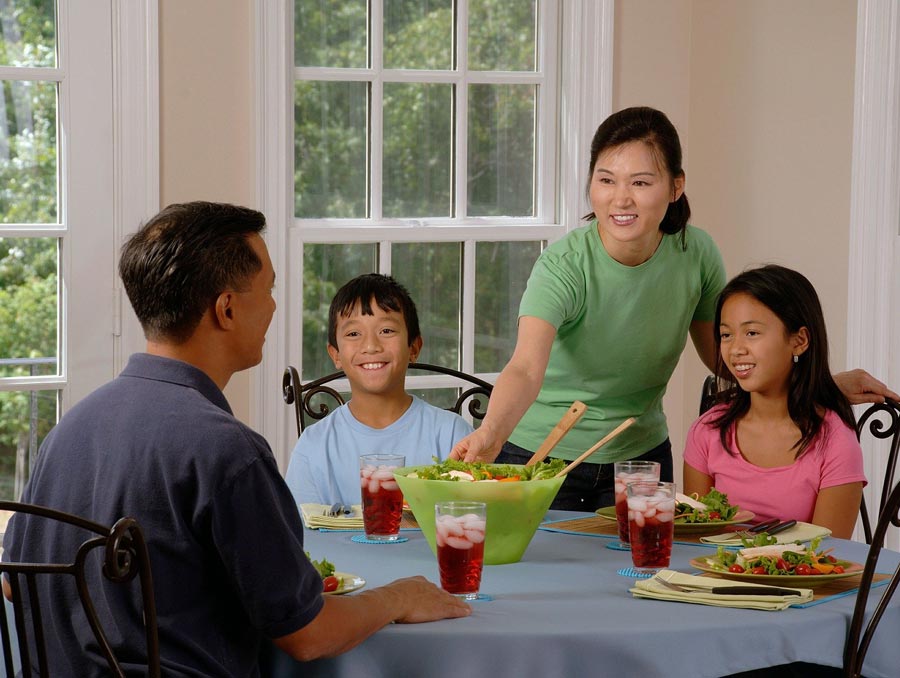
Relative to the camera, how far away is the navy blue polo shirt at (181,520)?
1312 mm

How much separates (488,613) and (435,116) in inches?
92.6

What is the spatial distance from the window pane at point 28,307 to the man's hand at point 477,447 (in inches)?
65.1

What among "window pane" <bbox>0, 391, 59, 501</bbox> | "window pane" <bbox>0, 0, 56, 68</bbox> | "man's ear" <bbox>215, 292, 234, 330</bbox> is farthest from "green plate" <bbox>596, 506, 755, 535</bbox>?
"window pane" <bbox>0, 0, 56, 68</bbox>

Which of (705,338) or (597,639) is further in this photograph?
(705,338)

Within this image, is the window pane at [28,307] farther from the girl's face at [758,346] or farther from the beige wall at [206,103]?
the girl's face at [758,346]

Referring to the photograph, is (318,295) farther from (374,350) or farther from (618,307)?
(618,307)

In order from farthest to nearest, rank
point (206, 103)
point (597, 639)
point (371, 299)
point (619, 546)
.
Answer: point (206, 103), point (371, 299), point (619, 546), point (597, 639)

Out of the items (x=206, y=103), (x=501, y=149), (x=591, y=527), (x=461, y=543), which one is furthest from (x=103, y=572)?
(x=501, y=149)

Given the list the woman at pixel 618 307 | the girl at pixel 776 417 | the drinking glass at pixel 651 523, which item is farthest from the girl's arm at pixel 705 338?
the drinking glass at pixel 651 523

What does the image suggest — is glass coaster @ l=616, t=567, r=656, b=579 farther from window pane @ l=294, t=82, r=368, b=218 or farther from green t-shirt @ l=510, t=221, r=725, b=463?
window pane @ l=294, t=82, r=368, b=218

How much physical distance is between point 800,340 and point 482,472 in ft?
2.90

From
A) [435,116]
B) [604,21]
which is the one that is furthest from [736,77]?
[435,116]

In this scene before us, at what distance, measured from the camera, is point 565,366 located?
248 centimetres

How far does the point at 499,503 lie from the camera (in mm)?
1744
